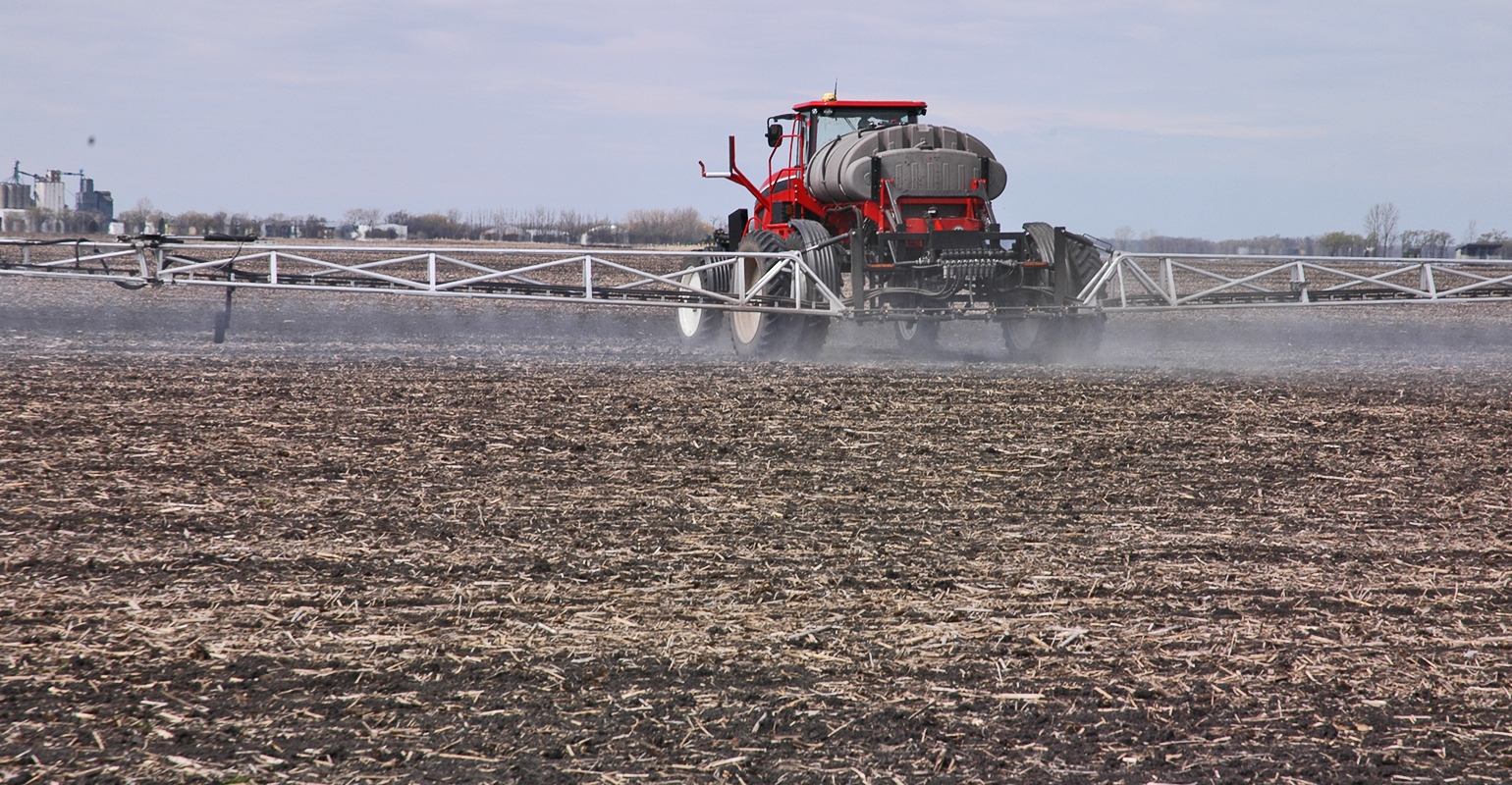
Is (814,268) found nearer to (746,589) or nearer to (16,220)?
(746,589)

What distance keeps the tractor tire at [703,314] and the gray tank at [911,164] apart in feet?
5.84

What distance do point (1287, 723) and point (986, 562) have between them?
5.01ft

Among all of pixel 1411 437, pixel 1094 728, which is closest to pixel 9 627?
pixel 1094 728

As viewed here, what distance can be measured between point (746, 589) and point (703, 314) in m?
11.1

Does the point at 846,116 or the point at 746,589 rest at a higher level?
the point at 846,116

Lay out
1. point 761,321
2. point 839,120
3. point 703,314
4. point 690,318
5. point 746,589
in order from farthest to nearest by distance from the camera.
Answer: point 690,318 < point 703,314 < point 839,120 < point 761,321 < point 746,589

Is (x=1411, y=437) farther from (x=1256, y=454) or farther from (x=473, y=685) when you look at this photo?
(x=473, y=685)

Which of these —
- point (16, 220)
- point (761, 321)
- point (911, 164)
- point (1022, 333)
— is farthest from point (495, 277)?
point (16, 220)

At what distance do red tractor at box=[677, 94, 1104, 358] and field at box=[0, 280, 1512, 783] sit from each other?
10.9 feet

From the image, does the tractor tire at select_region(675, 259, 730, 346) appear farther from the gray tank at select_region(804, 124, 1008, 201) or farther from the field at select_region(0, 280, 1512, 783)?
the field at select_region(0, 280, 1512, 783)

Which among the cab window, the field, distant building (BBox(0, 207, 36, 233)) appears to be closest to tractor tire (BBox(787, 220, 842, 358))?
the cab window

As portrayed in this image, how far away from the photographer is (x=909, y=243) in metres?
11.9

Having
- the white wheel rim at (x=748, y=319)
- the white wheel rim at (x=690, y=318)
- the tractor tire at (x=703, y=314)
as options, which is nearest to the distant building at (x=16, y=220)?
the white wheel rim at (x=690, y=318)

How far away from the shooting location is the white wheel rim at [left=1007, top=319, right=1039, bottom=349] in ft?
43.7
